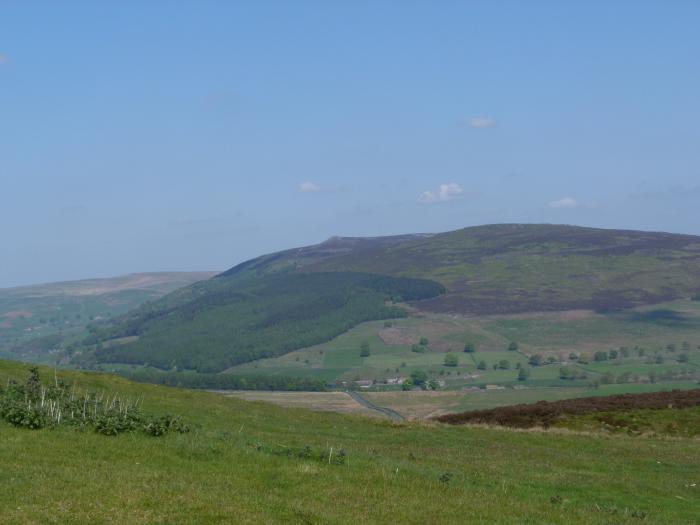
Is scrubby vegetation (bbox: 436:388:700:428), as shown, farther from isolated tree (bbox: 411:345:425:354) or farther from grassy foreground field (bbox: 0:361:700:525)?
isolated tree (bbox: 411:345:425:354)

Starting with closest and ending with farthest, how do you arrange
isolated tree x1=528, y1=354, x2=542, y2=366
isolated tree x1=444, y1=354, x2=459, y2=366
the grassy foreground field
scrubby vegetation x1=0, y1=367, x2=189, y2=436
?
the grassy foreground field < scrubby vegetation x1=0, y1=367, x2=189, y2=436 < isolated tree x1=528, y1=354, x2=542, y2=366 < isolated tree x1=444, y1=354, x2=459, y2=366

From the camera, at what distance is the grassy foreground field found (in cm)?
1717

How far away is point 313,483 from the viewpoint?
20.7 m

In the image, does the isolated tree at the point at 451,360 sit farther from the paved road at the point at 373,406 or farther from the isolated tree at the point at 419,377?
the paved road at the point at 373,406

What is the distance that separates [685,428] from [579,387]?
95.2 metres

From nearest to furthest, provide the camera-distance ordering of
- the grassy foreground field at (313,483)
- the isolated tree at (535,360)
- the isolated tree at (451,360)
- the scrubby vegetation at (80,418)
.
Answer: the grassy foreground field at (313,483)
the scrubby vegetation at (80,418)
the isolated tree at (535,360)
the isolated tree at (451,360)

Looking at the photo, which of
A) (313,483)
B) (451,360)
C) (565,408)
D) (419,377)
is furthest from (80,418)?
(451,360)

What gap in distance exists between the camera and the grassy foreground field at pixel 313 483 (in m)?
17.2

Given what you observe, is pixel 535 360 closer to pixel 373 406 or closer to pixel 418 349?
pixel 418 349

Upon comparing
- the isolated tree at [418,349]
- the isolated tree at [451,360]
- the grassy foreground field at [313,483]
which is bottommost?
the isolated tree at [451,360]

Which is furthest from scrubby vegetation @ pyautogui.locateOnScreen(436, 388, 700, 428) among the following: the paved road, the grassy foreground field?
the paved road

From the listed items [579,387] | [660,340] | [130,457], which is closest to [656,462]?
[130,457]

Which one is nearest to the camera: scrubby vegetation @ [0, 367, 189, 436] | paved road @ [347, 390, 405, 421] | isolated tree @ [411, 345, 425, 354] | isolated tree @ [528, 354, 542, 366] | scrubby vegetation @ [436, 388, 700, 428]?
scrubby vegetation @ [0, 367, 189, 436]

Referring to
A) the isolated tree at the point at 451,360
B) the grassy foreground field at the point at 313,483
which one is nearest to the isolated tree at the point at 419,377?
the isolated tree at the point at 451,360
